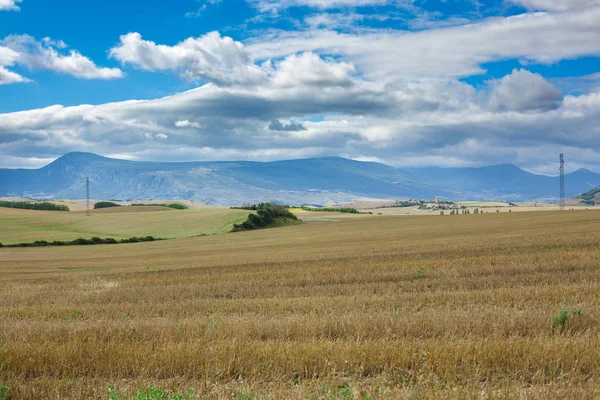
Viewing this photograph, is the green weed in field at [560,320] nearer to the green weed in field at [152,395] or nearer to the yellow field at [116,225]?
the green weed in field at [152,395]

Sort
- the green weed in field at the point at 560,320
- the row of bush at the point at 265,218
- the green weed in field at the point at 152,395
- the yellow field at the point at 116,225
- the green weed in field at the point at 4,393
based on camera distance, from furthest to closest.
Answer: the row of bush at the point at 265,218, the yellow field at the point at 116,225, the green weed in field at the point at 560,320, the green weed in field at the point at 4,393, the green weed in field at the point at 152,395

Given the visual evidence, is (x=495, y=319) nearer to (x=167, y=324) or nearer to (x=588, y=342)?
(x=588, y=342)

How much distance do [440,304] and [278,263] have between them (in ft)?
48.7

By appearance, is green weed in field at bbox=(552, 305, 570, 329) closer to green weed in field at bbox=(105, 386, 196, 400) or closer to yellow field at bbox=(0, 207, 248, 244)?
green weed in field at bbox=(105, 386, 196, 400)

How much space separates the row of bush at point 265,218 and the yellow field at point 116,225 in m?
1.78

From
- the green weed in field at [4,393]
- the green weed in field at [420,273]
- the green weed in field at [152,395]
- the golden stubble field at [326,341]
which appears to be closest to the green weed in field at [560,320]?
the golden stubble field at [326,341]

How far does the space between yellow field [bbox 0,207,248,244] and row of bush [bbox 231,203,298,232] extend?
1777 millimetres

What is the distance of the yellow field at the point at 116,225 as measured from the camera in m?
86.1

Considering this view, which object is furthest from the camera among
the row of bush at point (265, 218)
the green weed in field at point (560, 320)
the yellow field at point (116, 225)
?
the row of bush at point (265, 218)

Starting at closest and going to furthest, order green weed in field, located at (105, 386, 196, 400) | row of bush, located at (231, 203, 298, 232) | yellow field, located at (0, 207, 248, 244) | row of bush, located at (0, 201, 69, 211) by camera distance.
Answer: green weed in field, located at (105, 386, 196, 400), yellow field, located at (0, 207, 248, 244), row of bush, located at (231, 203, 298, 232), row of bush, located at (0, 201, 69, 211)

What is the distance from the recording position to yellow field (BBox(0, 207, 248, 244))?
8612 centimetres

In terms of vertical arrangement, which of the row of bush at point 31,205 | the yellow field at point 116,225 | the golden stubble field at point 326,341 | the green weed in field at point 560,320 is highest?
the row of bush at point 31,205

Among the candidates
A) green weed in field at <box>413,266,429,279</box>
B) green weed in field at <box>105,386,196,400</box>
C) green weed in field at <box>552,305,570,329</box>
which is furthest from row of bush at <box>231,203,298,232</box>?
green weed in field at <box>105,386,196,400</box>

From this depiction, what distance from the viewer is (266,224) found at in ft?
332
